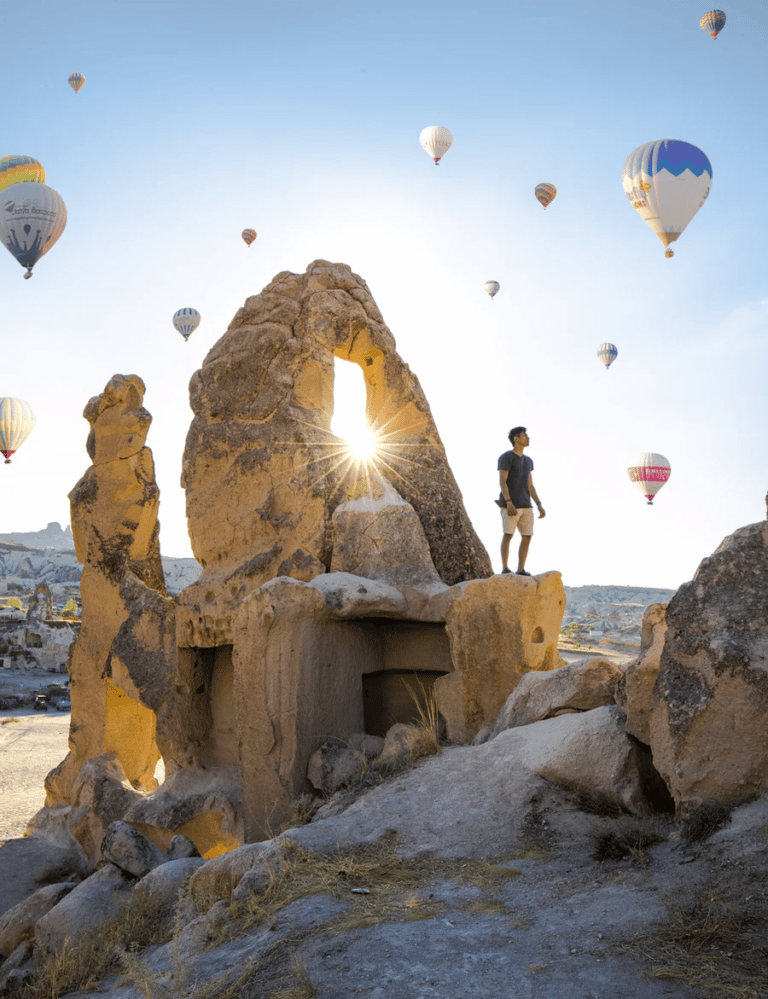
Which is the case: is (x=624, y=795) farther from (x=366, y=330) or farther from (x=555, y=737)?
(x=366, y=330)

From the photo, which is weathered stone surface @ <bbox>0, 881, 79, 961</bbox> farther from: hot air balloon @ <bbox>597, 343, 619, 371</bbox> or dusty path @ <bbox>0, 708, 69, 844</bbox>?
hot air balloon @ <bbox>597, 343, 619, 371</bbox>

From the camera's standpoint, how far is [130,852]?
18.4 feet

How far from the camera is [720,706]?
393 centimetres

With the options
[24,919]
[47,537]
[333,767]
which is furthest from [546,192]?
[47,537]

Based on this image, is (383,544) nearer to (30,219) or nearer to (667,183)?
(667,183)

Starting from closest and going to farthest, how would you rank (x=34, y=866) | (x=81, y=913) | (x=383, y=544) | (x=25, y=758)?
(x=81, y=913), (x=34, y=866), (x=383, y=544), (x=25, y=758)

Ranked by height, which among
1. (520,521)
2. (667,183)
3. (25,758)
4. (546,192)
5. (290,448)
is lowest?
(25,758)

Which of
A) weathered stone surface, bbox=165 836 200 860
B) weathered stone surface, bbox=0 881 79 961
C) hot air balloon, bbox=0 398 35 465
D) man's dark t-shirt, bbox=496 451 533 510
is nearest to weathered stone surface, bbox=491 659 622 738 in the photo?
man's dark t-shirt, bbox=496 451 533 510

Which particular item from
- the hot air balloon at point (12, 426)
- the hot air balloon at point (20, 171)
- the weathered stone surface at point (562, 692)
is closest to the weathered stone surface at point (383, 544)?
the weathered stone surface at point (562, 692)

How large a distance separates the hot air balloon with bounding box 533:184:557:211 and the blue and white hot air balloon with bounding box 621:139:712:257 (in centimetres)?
769

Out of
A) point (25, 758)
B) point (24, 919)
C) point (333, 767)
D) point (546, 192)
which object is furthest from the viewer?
point (546, 192)

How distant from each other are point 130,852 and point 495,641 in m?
2.99

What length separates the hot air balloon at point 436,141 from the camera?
26.6 m

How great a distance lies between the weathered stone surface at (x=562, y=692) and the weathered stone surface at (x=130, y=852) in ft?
8.20
